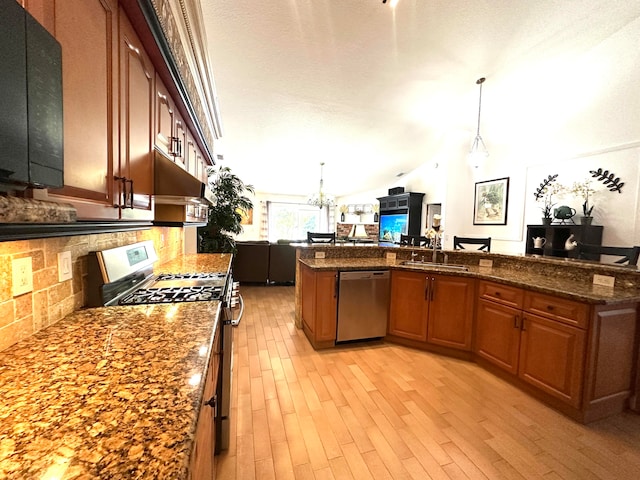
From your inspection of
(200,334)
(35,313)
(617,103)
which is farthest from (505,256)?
(35,313)

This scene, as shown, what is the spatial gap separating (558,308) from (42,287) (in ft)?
10.0

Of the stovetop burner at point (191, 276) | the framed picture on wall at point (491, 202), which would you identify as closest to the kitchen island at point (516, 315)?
the stovetop burner at point (191, 276)

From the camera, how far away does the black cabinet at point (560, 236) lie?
12.5ft

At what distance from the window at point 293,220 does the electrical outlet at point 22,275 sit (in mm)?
8929

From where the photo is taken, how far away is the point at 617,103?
3.61 m

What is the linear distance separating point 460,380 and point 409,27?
3.39 metres

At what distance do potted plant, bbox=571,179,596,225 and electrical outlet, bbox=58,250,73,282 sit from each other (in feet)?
18.3

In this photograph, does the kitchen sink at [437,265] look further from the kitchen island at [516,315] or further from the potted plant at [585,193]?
the potted plant at [585,193]

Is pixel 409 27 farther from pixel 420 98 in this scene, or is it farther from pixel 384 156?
pixel 384 156

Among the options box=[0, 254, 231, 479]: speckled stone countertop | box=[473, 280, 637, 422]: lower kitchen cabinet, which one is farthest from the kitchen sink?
box=[0, 254, 231, 479]: speckled stone countertop

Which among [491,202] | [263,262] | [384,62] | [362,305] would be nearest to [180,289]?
[362,305]

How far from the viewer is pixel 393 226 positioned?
757 cm

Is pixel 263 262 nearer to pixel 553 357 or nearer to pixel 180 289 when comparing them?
pixel 180 289

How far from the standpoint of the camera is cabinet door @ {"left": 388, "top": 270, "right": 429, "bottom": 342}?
9.72ft
